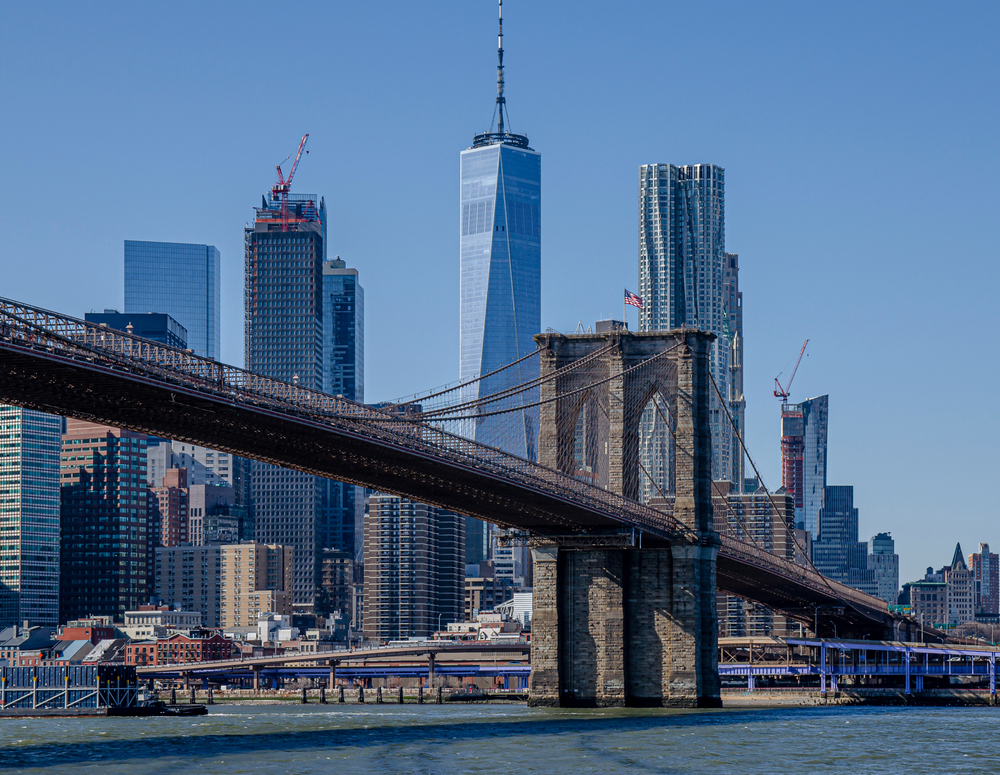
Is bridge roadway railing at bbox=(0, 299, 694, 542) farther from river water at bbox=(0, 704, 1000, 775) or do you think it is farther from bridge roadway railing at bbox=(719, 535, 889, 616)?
bridge roadway railing at bbox=(719, 535, 889, 616)

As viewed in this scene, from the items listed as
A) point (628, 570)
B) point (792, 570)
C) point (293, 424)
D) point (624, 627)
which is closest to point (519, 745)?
point (293, 424)

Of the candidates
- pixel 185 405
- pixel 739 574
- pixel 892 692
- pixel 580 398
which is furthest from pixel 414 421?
pixel 892 692

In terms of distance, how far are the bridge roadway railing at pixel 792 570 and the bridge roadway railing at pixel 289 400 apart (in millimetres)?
14693

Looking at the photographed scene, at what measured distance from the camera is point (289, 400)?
58.8m

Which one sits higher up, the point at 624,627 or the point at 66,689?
the point at 624,627

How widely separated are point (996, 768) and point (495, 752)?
15.0m

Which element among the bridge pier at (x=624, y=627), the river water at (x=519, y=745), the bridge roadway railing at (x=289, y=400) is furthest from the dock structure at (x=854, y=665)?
the bridge roadway railing at (x=289, y=400)

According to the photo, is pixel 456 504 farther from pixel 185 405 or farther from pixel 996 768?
pixel 996 768

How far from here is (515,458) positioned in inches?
2761

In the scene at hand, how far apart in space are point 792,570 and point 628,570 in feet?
110

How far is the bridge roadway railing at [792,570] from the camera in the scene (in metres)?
97.0

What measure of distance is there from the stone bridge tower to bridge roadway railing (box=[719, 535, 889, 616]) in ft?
23.9

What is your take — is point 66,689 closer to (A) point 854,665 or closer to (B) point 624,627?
(B) point 624,627

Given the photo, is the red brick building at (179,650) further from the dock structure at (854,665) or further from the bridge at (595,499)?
the bridge at (595,499)
